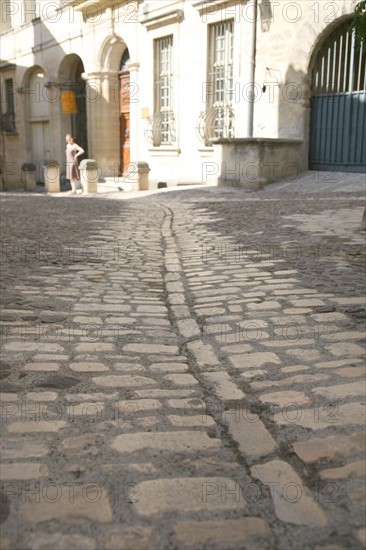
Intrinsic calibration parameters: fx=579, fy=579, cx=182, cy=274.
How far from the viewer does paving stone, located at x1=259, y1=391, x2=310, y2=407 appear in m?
2.68

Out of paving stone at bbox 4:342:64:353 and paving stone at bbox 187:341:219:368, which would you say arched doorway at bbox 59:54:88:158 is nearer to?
paving stone at bbox 4:342:64:353

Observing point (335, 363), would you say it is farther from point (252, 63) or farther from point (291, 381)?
point (252, 63)

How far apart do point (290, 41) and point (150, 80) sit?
5.90m

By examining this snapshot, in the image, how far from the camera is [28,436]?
235 centimetres

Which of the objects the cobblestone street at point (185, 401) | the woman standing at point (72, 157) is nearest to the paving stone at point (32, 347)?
the cobblestone street at point (185, 401)

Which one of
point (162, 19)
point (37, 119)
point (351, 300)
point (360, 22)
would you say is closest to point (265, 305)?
point (351, 300)

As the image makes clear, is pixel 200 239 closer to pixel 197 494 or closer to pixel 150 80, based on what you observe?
pixel 197 494

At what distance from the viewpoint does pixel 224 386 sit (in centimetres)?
292

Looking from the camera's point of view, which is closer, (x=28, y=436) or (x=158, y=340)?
(x=28, y=436)

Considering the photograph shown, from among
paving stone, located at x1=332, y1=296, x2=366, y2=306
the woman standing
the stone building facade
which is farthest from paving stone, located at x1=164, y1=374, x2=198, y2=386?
the woman standing

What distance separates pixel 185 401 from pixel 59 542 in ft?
3.68

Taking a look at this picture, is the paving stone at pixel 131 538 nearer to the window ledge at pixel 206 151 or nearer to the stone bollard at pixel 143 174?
the window ledge at pixel 206 151

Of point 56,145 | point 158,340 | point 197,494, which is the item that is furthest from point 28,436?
point 56,145

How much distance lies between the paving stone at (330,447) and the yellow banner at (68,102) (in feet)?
76.1
